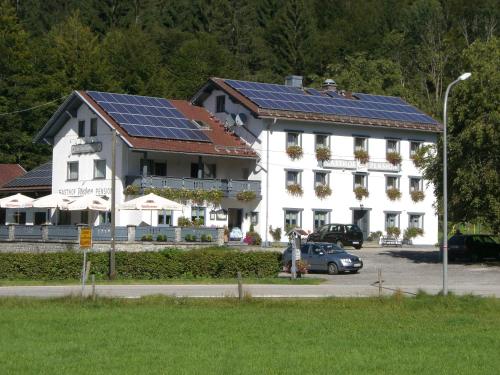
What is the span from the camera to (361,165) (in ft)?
229

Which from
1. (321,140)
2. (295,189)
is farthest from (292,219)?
(321,140)

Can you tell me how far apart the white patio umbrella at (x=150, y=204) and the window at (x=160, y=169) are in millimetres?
7869

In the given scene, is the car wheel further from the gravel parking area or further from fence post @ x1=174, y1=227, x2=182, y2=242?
fence post @ x1=174, y1=227, x2=182, y2=242

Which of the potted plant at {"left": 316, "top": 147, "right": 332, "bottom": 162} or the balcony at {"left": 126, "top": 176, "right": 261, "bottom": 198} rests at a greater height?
the potted plant at {"left": 316, "top": 147, "right": 332, "bottom": 162}

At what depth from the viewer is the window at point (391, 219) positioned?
7069cm

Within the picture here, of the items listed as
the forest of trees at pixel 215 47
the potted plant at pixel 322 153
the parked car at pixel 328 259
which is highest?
the forest of trees at pixel 215 47

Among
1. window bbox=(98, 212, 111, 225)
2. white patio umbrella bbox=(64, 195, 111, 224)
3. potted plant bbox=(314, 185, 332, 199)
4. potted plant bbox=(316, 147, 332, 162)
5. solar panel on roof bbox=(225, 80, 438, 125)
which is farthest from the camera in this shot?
potted plant bbox=(314, 185, 332, 199)

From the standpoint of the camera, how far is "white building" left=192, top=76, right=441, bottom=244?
66.0 m

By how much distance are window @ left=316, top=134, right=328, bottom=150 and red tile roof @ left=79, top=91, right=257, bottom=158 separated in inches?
191

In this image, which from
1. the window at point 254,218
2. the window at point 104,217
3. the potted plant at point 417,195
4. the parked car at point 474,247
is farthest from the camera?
the potted plant at point 417,195

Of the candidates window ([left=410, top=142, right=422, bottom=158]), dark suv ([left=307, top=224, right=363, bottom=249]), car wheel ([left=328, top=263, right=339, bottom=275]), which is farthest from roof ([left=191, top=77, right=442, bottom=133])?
car wheel ([left=328, top=263, right=339, bottom=275])

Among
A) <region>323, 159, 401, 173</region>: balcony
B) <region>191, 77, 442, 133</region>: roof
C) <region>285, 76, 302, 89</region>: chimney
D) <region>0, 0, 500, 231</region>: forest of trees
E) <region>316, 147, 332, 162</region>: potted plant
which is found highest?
<region>0, 0, 500, 231</region>: forest of trees

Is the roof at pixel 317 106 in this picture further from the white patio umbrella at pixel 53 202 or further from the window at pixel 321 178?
the white patio umbrella at pixel 53 202

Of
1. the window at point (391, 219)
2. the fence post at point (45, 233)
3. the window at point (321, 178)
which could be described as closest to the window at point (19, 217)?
the fence post at point (45, 233)
